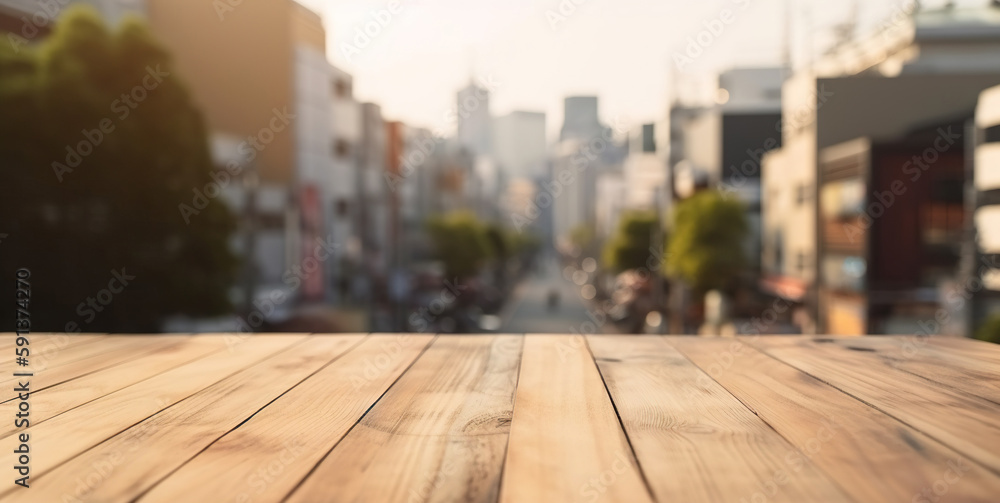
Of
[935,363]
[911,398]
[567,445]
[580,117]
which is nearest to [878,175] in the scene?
[935,363]

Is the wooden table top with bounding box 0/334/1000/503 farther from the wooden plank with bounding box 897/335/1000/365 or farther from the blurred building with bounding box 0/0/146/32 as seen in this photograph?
the blurred building with bounding box 0/0/146/32

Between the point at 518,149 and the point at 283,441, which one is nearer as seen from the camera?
the point at 283,441

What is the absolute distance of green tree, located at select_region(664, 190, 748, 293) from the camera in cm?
2333

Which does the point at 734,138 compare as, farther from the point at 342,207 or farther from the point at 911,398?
the point at 911,398

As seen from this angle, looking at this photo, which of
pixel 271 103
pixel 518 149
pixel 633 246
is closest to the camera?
pixel 271 103

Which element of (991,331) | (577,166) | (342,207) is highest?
(577,166)

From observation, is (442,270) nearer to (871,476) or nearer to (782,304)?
(782,304)

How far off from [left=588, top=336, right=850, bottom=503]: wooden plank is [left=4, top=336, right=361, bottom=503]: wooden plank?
73cm

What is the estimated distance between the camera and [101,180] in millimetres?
10125

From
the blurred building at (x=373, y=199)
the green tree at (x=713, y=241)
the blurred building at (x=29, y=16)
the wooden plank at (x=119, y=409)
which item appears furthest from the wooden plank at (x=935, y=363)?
the blurred building at (x=373, y=199)

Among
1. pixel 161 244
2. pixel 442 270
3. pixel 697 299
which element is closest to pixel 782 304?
pixel 697 299

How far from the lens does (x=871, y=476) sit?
3.86ft

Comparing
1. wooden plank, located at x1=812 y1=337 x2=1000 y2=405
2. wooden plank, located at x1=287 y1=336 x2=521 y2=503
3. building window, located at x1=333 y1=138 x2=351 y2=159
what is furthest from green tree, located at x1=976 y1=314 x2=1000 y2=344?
building window, located at x1=333 y1=138 x2=351 y2=159

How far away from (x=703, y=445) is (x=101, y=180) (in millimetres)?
10490
